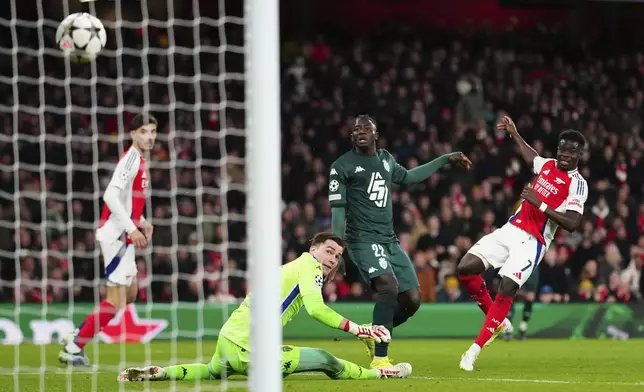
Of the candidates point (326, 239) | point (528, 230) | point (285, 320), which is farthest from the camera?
point (528, 230)

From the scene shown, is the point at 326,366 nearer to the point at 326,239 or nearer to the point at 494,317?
the point at 326,239

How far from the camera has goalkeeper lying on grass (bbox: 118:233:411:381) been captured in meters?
6.98

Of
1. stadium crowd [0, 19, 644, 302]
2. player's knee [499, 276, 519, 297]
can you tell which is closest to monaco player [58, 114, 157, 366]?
player's knee [499, 276, 519, 297]

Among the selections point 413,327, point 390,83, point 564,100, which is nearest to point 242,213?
point 413,327

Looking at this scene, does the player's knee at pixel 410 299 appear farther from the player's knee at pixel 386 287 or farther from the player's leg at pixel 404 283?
the player's knee at pixel 386 287

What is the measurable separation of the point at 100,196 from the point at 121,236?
734 cm

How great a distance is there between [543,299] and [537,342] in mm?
1993

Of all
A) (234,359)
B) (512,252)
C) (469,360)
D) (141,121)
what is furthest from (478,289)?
(141,121)

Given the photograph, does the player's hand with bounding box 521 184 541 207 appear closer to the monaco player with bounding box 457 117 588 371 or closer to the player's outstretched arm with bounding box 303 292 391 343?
the monaco player with bounding box 457 117 588 371

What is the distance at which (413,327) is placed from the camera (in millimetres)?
14773

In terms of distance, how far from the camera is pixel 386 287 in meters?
8.36

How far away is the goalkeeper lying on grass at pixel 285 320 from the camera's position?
6977mm

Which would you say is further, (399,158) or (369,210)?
(399,158)

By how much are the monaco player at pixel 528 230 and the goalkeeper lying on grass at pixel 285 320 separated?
167 cm
